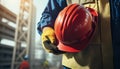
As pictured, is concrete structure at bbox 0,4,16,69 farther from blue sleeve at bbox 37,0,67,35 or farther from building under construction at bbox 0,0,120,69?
blue sleeve at bbox 37,0,67,35

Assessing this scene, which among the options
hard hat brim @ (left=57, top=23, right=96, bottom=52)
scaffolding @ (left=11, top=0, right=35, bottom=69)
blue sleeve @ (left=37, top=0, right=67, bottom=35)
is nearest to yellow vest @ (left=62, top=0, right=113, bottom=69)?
hard hat brim @ (left=57, top=23, right=96, bottom=52)

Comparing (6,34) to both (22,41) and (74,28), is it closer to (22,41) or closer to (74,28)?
(22,41)

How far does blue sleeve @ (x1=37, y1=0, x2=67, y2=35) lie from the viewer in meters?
0.90

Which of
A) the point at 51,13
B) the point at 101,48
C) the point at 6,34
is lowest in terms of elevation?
the point at 101,48

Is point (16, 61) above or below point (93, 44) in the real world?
below

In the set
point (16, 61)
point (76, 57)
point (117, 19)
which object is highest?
point (117, 19)

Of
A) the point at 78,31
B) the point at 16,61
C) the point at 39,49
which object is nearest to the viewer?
Result: the point at 78,31

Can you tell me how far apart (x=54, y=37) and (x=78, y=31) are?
0.15 metres

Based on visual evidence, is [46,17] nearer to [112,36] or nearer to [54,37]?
[54,37]

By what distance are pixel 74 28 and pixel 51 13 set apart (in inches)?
11.4

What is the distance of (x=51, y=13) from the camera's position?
3.05ft

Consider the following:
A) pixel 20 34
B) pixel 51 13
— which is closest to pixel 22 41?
pixel 20 34

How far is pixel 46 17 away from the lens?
907 millimetres

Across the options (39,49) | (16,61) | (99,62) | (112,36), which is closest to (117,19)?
(112,36)
